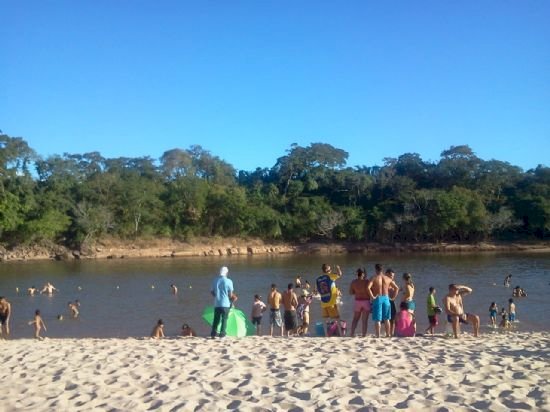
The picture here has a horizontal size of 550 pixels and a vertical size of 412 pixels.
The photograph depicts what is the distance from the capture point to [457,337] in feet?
36.1

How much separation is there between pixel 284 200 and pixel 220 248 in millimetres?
12760

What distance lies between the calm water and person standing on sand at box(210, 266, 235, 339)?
6094 millimetres

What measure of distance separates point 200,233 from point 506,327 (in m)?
47.9

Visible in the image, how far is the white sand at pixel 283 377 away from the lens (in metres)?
5.79

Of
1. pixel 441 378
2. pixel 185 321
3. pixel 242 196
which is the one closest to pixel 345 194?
pixel 242 196

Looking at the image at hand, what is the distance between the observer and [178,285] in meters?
29.7

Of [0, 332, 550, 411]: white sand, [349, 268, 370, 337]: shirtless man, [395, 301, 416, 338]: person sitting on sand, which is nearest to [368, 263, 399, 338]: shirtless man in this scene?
[349, 268, 370, 337]: shirtless man

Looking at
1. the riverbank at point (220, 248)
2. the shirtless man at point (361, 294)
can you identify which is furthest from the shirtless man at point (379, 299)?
the riverbank at point (220, 248)

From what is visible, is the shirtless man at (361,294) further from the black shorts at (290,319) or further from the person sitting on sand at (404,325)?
the black shorts at (290,319)

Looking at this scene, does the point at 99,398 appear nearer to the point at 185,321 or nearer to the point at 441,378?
the point at 441,378

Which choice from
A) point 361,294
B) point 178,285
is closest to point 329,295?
point 361,294

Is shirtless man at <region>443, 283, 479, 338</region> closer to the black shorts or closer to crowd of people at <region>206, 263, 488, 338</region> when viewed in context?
crowd of people at <region>206, 263, 488, 338</region>

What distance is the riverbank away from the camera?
5133cm

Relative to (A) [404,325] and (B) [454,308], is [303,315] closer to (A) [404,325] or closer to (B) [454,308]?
(A) [404,325]
